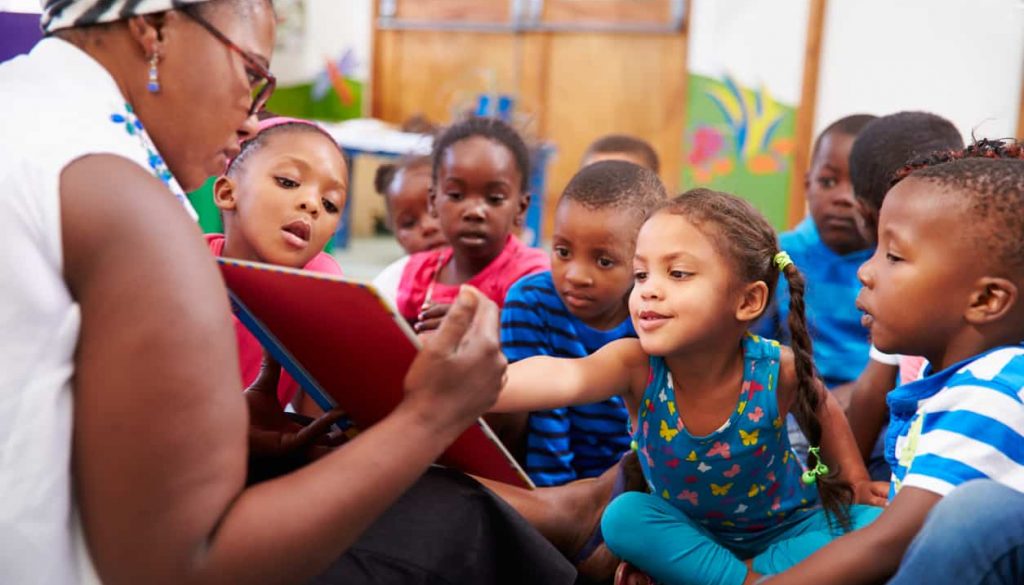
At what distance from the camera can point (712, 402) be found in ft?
4.82

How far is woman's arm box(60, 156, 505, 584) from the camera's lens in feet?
2.53

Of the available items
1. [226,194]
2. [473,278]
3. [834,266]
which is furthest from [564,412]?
[834,266]

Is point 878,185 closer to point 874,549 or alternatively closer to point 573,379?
point 573,379

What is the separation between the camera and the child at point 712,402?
144 centimetres

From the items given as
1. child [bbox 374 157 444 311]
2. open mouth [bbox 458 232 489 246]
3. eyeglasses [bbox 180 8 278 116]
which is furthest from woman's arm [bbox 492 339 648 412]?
child [bbox 374 157 444 311]

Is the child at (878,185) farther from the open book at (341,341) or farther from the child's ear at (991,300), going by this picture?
the open book at (341,341)

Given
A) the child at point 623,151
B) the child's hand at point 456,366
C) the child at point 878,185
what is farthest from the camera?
the child at point 623,151

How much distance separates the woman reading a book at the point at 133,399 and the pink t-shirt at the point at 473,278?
1393 millimetres

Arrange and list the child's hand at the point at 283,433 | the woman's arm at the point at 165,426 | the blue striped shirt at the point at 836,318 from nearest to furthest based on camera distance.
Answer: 1. the woman's arm at the point at 165,426
2. the child's hand at the point at 283,433
3. the blue striped shirt at the point at 836,318

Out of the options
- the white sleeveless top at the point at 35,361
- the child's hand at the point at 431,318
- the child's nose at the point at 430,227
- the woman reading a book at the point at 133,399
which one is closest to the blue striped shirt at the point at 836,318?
the child's hand at the point at 431,318

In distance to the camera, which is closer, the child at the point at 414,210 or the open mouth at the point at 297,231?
the open mouth at the point at 297,231

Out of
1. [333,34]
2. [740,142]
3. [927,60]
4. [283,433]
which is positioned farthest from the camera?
[333,34]

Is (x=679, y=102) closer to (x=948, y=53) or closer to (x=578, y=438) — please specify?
(x=948, y=53)

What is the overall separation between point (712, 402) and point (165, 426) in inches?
36.0
